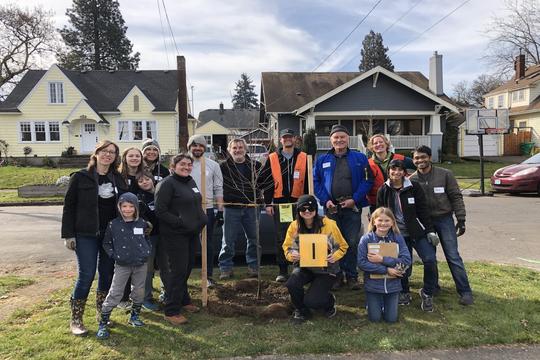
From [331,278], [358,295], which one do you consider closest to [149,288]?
[331,278]

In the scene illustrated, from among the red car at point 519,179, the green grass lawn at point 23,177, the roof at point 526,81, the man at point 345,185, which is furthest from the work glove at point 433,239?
the roof at point 526,81

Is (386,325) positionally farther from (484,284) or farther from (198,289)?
(198,289)

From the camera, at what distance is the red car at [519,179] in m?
15.3

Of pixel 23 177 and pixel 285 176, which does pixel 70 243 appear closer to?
pixel 285 176

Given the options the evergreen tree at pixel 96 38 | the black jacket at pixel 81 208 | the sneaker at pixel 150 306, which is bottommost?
the sneaker at pixel 150 306

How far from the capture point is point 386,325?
14.1 ft

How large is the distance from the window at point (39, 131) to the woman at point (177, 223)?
3020cm

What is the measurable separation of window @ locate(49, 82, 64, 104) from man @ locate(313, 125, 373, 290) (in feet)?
101

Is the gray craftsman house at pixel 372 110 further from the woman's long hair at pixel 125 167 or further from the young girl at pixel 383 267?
the young girl at pixel 383 267

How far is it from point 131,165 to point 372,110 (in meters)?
24.4

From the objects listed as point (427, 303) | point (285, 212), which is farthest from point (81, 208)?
point (427, 303)

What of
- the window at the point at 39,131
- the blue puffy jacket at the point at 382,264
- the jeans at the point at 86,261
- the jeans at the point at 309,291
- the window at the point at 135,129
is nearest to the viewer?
the jeans at the point at 86,261

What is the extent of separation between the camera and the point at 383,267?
4367 mm

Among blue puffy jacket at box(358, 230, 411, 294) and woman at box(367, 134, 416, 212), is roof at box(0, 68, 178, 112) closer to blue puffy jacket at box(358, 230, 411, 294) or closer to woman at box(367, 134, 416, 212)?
woman at box(367, 134, 416, 212)
